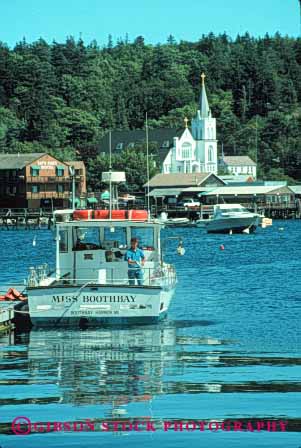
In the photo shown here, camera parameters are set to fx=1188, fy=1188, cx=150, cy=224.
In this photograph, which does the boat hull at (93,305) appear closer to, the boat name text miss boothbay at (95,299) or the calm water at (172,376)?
the boat name text miss boothbay at (95,299)

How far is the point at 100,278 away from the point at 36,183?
14549cm

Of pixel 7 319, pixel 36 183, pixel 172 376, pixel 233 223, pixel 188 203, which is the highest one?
pixel 36 183

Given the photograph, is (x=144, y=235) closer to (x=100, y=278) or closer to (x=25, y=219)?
(x=100, y=278)

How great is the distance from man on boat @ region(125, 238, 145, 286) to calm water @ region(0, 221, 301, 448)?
5.42ft

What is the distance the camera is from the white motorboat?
3569cm

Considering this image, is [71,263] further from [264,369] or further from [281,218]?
[281,218]

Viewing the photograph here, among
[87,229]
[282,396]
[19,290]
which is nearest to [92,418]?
[282,396]

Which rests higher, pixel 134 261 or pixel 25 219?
pixel 134 261

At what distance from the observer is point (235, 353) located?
106 feet

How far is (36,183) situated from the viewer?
595ft

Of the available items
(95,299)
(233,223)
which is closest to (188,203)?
(233,223)

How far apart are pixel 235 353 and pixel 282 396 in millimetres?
7684

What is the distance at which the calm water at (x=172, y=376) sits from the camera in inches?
830

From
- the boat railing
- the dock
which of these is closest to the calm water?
the dock
